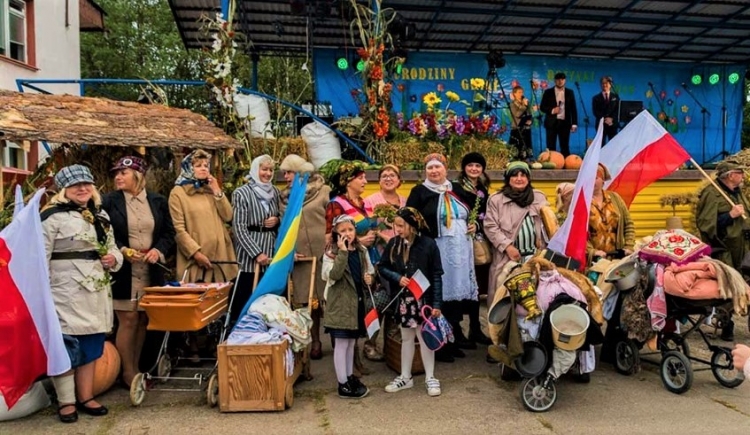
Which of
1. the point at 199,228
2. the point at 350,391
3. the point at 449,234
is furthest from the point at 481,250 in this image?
the point at 199,228

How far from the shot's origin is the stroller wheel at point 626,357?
5.03m

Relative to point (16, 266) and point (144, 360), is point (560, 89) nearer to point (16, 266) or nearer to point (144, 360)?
point (144, 360)

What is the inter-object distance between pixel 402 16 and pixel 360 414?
28.8 feet

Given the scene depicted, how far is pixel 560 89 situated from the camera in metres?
11.1

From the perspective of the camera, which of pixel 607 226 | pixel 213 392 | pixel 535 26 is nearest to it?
pixel 213 392

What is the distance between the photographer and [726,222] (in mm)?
6285

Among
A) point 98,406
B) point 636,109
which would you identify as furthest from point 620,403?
point 636,109

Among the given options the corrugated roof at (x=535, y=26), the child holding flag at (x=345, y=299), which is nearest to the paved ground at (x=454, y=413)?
the child holding flag at (x=345, y=299)

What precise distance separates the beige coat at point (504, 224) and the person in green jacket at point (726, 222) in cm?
229

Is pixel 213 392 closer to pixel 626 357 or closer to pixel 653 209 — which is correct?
pixel 626 357

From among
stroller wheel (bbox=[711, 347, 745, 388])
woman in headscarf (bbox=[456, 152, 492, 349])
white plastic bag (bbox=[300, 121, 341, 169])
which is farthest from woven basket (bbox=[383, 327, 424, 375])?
white plastic bag (bbox=[300, 121, 341, 169])

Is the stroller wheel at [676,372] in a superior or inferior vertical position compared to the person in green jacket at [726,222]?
inferior

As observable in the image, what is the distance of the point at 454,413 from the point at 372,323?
0.91 meters

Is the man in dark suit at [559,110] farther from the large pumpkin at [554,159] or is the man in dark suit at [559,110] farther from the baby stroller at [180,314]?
the baby stroller at [180,314]
